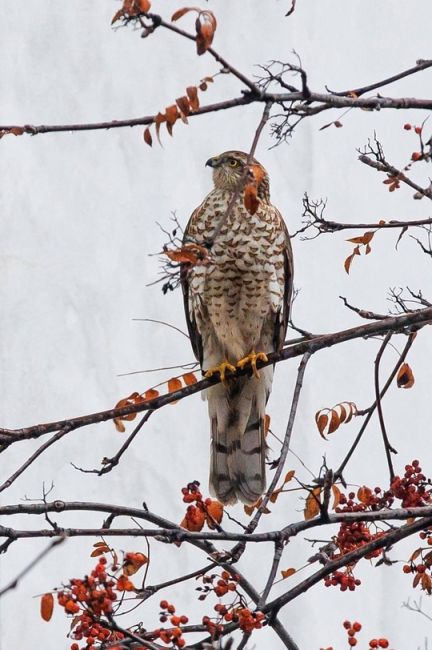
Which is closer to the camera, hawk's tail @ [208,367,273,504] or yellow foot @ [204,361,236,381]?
yellow foot @ [204,361,236,381]

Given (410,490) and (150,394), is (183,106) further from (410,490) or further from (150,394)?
(410,490)

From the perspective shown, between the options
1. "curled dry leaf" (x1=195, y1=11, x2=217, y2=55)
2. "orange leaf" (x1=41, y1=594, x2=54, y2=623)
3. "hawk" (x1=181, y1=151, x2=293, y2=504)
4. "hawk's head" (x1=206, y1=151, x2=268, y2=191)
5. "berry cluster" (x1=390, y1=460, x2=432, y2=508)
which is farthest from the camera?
"hawk's head" (x1=206, y1=151, x2=268, y2=191)

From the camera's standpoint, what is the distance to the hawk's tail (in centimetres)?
436

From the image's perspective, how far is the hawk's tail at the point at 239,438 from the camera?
4359 millimetres

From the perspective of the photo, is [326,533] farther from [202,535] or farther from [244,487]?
[202,535]

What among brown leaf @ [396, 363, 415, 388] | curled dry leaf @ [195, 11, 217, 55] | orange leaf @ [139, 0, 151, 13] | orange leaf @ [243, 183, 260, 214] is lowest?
orange leaf @ [243, 183, 260, 214]

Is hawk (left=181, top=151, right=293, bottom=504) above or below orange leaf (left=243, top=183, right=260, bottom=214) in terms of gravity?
above

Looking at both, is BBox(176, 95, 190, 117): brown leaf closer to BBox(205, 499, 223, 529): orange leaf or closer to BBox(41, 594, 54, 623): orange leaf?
BBox(205, 499, 223, 529): orange leaf

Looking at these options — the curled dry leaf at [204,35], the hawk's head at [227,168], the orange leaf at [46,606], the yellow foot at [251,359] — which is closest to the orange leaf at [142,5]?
the curled dry leaf at [204,35]

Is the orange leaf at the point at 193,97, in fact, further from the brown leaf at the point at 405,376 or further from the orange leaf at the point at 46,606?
the brown leaf at the point at 405,376

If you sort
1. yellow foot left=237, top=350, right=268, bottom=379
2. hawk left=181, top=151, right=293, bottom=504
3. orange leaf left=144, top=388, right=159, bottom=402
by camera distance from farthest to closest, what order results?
hawk left=181, top=151, right=293, bottom=504 < yellow foot left=237, top=350, right=268, bottom=379 < orange leaf left=144, top=388, right=159, bottom=402

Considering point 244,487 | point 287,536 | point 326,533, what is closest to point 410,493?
point 287,536

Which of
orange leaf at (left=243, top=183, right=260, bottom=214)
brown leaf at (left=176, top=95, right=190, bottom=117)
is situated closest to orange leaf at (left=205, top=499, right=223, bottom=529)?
orange leaf at (left=243, top=183, right=260, bottom=214)

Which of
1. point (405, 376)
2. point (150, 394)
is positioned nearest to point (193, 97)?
point (150, 394)
